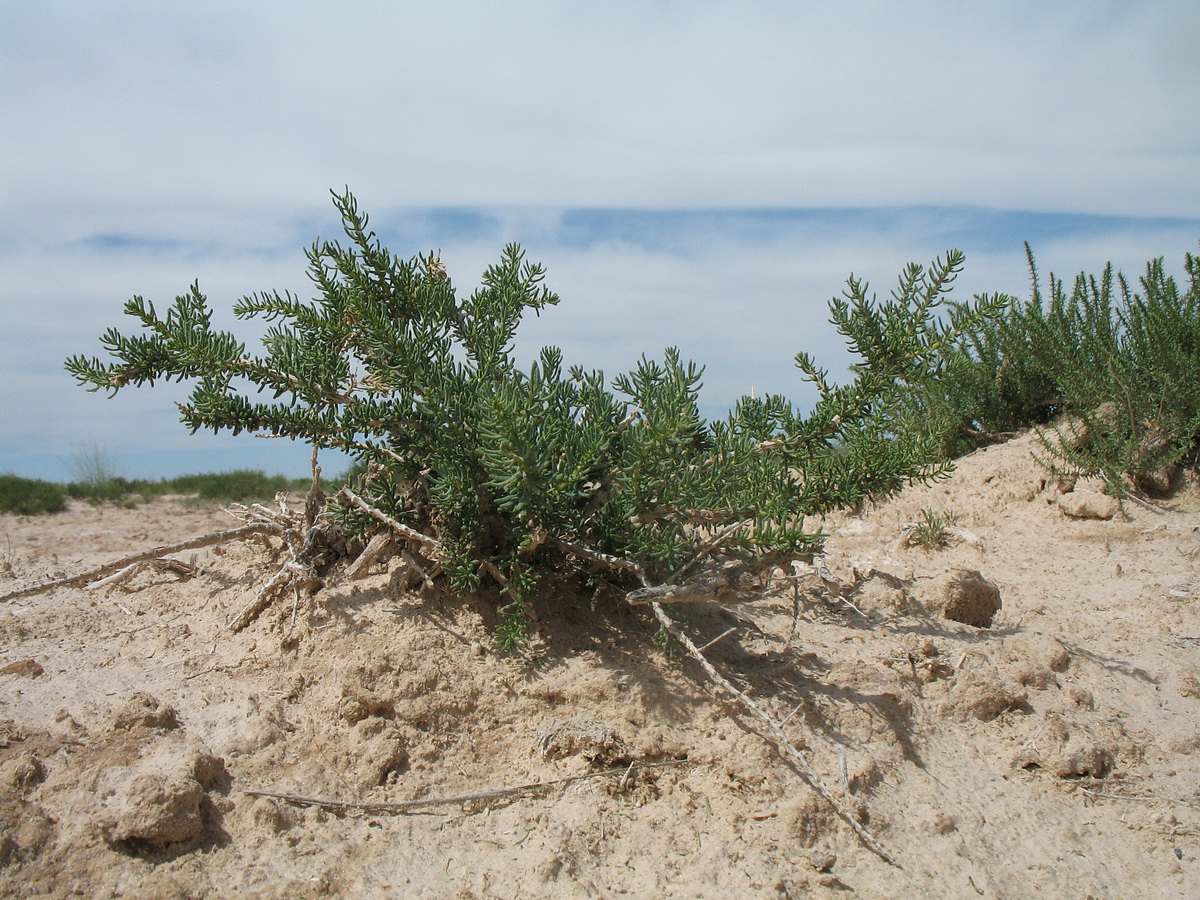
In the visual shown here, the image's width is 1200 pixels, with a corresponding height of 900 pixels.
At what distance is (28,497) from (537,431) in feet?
33.7

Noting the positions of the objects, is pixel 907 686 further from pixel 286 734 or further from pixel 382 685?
pixel 286 734

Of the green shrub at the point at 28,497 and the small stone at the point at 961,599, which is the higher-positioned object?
the small stone at the point at 961,599

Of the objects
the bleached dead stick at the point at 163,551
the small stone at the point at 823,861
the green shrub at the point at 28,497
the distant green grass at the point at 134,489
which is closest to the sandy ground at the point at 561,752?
the small stone at the point at 823,861

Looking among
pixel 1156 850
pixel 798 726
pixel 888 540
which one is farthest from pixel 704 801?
pixel 888 540

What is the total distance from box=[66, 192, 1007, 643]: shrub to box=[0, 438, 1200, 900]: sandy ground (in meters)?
0.35

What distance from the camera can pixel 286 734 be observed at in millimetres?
2639

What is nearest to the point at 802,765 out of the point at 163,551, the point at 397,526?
the point at 397,526

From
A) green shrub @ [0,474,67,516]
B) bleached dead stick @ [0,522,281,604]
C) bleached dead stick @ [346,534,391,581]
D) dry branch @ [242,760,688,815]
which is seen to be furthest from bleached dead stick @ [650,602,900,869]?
green shrub @ [0,474,67,516]

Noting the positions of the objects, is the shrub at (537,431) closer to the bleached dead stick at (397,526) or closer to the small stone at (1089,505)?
the bleached dead stick at (397,526)

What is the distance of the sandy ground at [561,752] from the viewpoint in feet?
7.37

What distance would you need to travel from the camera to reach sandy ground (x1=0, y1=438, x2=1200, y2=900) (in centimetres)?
225

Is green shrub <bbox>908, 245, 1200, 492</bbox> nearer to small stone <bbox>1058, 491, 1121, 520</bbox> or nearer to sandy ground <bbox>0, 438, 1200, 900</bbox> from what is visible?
small stone <bbox>1058, 491, 1121, 520</bbox>

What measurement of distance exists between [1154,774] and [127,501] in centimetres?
1168

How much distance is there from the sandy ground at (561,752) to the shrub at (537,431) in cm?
35
